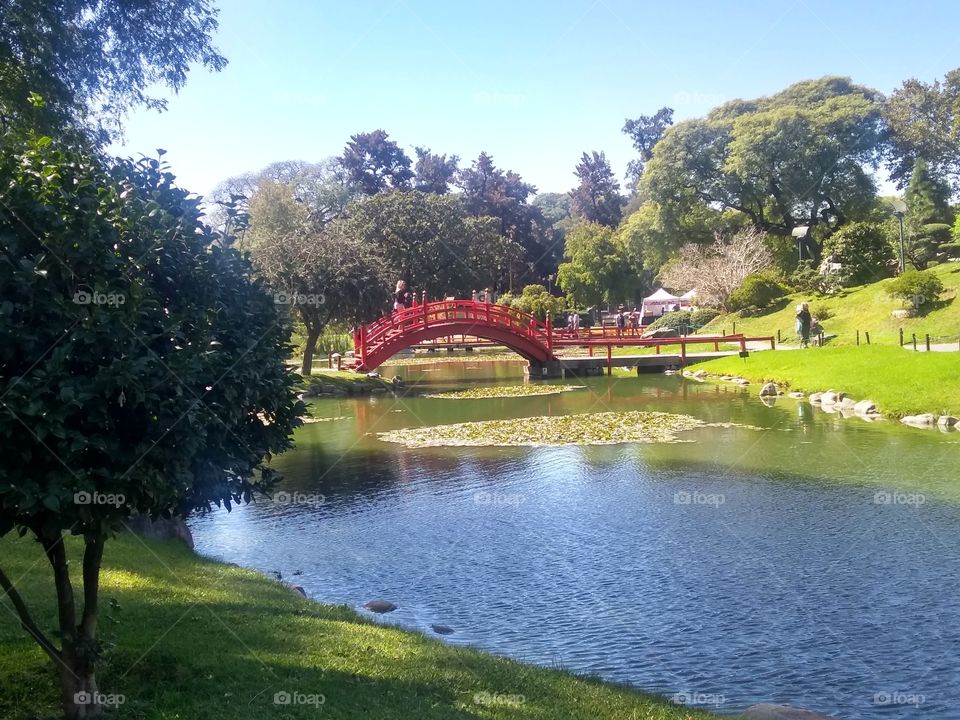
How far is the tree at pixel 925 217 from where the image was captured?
50.0 m

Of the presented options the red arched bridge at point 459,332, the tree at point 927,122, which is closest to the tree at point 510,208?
the tree at point 927,122

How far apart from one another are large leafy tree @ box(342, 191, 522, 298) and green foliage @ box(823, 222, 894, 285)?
28.9 metres

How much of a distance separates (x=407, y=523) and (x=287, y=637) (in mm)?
7009

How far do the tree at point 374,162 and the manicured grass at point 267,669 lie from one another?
75.0 meters

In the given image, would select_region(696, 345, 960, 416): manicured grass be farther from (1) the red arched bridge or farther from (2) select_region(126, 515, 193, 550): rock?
(2) select_region(126, 515, 193, 550): rock

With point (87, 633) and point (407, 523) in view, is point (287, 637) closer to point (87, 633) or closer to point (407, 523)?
point (87, 633)

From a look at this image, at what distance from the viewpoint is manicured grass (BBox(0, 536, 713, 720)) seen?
595 cm


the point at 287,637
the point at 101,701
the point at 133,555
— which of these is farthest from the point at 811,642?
the point at 133,555

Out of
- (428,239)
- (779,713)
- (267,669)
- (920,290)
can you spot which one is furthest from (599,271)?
(267,669)

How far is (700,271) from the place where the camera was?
179 feet

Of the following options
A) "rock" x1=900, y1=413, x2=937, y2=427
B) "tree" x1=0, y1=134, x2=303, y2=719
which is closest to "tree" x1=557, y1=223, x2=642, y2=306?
"rock" x1=900, y1=413, x2=937, y2=427

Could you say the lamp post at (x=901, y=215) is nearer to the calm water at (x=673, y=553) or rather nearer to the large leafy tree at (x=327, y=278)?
the calm water at (x=673, y=553)

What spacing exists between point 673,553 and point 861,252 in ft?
132

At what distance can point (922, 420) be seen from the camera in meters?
22.2
